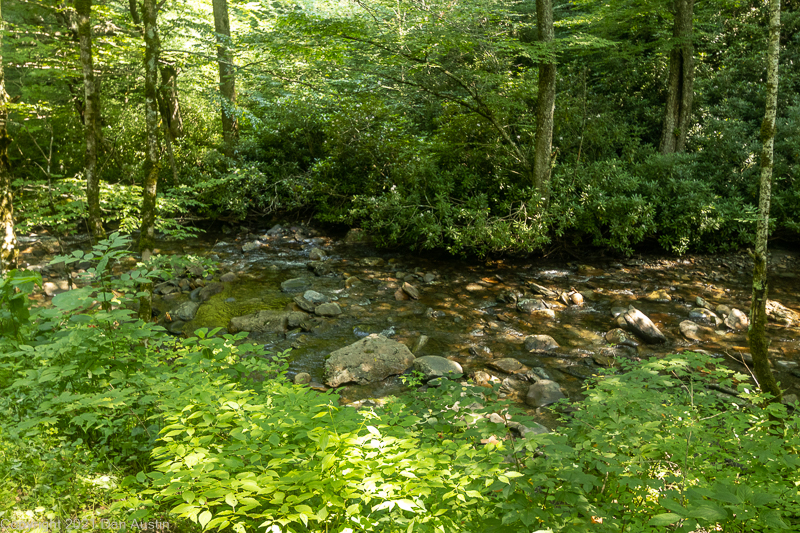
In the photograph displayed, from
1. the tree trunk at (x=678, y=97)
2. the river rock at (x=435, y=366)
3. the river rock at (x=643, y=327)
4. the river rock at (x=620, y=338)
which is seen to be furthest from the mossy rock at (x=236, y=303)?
the tree trunk at (x=678, y=97)

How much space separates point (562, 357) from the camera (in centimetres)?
679

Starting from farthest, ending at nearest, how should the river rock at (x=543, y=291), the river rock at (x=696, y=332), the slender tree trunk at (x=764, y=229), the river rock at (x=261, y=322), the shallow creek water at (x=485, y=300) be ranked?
the river rock at (x=543, y=291) → the river rock at (x=261, y=322) → the river rock at (x=696, y=332) → the shallow creek water at (x=485, y=300) → the slender tree trunk at (x=764, y=229)

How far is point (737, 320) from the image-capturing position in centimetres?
755

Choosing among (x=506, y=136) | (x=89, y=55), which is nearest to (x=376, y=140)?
(x=506, y=136)

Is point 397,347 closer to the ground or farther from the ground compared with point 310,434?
closer to the ground

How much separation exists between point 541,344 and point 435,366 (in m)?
1.94

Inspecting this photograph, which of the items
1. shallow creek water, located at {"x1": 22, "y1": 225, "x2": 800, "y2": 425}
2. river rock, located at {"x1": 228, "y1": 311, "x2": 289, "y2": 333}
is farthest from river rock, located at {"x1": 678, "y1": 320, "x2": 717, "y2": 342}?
river rock, located at {"x1": 228, "y1": 311, "x2": 289, "y2": 333}

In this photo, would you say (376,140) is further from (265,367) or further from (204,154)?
(265,367)

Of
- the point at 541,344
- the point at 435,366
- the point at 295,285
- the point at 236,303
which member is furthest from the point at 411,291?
the point at 236,303

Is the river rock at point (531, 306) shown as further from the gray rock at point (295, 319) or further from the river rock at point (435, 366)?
the gray rock at point (295, 319)

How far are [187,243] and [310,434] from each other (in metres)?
11.1

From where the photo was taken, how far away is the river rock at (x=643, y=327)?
7.09 metres

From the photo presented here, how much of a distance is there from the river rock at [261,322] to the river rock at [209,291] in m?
1.44

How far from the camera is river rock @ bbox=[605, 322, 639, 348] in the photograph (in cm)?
710
